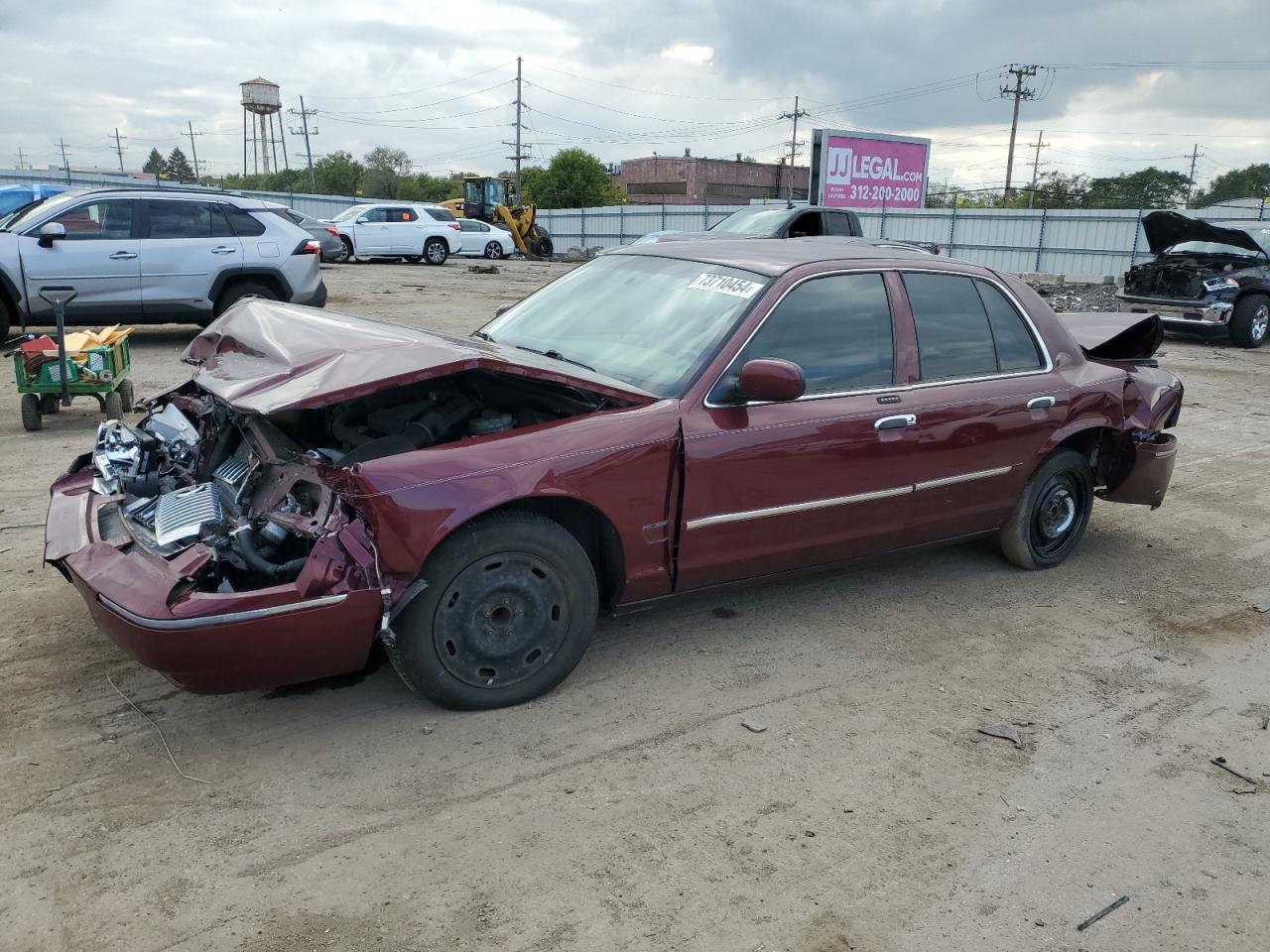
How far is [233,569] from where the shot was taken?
325cm

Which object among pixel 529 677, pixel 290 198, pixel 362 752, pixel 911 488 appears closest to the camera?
pixel 362 752

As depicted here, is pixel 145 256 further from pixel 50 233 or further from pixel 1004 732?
pixel 1004 732

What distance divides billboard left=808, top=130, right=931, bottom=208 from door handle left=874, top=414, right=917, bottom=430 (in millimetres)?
24085

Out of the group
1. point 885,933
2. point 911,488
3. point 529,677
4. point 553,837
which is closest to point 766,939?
point 885,933

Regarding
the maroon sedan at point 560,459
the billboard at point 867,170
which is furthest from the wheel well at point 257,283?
the billboard at point 867,170

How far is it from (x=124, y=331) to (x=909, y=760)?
708 centimetres

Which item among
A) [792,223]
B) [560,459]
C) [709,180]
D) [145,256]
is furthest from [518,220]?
[709,180]

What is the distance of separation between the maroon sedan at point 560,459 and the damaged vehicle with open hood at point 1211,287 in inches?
461

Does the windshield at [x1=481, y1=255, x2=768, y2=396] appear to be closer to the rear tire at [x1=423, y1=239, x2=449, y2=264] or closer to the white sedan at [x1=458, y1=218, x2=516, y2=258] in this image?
the rear tire at [x1=423, y1=239, x2=449, y2=264]

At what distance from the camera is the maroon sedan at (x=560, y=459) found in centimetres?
312

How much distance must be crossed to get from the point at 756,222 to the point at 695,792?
12.9 meters

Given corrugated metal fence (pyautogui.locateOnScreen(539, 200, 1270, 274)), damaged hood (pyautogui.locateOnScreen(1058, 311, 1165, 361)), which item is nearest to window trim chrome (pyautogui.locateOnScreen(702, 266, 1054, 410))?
damaged hood (pyautogui.locateOnScreen(1058, 311, 1165, 361))

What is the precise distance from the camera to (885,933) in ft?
8.32

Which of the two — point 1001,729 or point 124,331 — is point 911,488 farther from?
point 124,331
